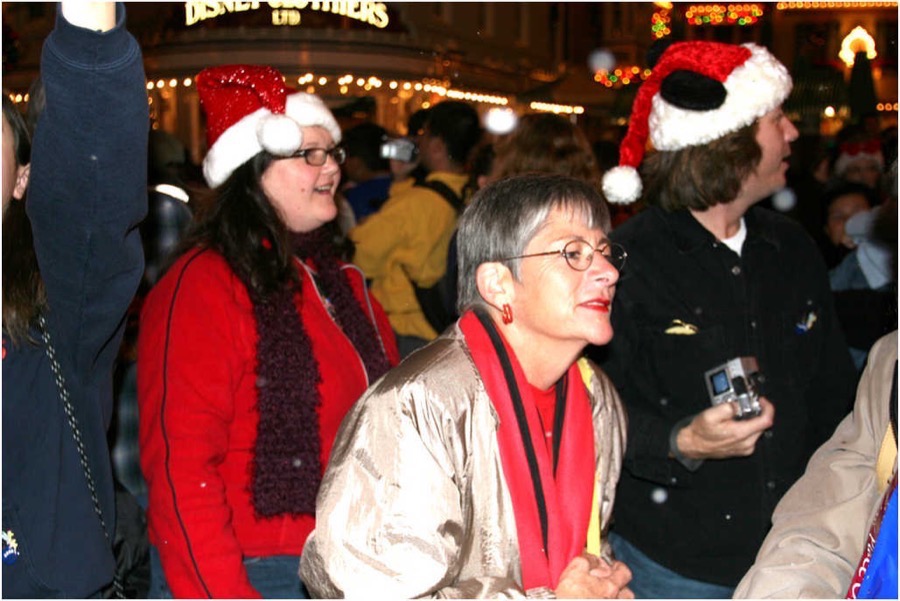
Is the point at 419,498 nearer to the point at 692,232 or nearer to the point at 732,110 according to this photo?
the point at 692,232

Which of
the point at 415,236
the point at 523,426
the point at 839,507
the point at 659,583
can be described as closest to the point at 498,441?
the point at 523,426

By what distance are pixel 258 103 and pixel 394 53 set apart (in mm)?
20002

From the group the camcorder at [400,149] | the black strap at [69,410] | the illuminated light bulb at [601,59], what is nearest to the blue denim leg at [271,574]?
the black strap at [69,410]

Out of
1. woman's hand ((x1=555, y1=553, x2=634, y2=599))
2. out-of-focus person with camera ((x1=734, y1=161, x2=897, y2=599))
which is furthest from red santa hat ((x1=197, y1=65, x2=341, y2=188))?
out-of-focus person with camera ((x1=734, y1=161, x2=897, y2=599))

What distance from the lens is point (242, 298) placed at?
272cm

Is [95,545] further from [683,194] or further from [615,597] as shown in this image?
[683,194]

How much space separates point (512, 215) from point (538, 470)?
58 centimetres

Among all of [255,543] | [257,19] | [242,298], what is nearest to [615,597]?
[255,543]

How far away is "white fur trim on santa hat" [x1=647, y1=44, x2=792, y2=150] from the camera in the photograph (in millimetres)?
3131

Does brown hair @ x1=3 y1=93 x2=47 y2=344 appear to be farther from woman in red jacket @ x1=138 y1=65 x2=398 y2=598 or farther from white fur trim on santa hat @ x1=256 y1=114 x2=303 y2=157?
white fur trim on santa hat @ x1=256 y1=114 x2=303 y2=157

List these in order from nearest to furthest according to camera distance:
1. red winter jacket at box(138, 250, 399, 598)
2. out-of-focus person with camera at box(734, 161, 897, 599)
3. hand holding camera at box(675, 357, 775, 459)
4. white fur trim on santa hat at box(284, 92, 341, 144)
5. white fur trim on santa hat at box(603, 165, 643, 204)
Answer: out-of-focus person with camera at box(734, 161, 897, 599)
red winter jacket at box(138, 250, 399, 598)
hand holding camera at box(675, 357, 775, 459)
white fur trim on santa hat at box(284, 92, 341, 144)
white fur trim on santa hat at box(603, 165, 643, 204)

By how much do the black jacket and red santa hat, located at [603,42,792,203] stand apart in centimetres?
27

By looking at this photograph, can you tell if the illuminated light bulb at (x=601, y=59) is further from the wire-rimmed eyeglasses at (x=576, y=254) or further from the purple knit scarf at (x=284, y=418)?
the wire-rimmed eyeglasses at (x=576, y=254)

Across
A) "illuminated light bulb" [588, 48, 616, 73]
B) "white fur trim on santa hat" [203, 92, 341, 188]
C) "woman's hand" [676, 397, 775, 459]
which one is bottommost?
"woman's hand" [676, 397, 775, 459]
